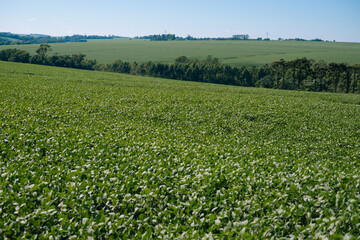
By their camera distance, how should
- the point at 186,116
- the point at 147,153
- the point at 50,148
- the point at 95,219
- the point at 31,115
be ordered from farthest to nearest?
the point at 186,116 < the point at 31,115 < the point at 50,148 < the point at 147,153 < the point at 95,219

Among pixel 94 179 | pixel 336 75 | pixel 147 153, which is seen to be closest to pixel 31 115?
pixel 147 153

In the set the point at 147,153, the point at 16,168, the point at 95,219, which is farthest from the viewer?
the point at 147,153

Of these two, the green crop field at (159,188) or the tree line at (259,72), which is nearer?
the green crop field at (159,188)

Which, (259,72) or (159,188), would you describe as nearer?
(159,188)

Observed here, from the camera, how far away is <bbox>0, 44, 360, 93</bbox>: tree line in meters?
80.2

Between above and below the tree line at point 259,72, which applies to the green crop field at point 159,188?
below

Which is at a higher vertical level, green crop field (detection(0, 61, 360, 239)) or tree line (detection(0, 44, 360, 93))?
tree line (detection(0, 44, 360, 93))

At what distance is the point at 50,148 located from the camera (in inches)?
516

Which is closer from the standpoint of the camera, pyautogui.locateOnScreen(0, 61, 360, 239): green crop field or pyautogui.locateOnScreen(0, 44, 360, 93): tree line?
pyautogui.locateOnScreen(0, 61, 360, 239): green crop field

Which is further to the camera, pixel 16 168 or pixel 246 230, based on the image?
pixel 16 168

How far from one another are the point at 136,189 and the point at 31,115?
51.8ft

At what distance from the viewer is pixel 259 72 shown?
312 feet

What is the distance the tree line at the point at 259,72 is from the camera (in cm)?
8019

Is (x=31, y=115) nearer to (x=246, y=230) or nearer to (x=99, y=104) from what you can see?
(x=99, y=104)
